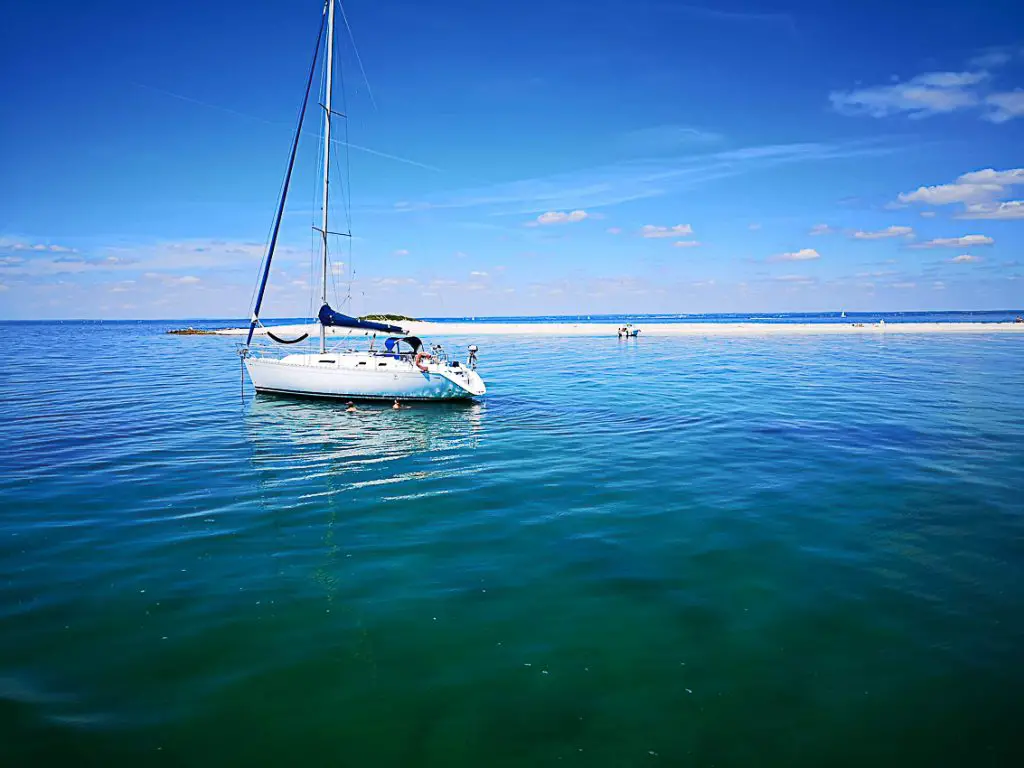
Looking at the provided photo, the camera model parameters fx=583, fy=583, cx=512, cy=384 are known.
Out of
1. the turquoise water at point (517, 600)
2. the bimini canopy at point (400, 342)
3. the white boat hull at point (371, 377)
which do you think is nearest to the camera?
the turquoise water at point (517, 600)

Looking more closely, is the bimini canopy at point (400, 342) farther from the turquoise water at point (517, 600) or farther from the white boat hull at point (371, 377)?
the turquoise water at point (517, 600)

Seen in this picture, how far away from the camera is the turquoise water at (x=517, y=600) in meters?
5.70

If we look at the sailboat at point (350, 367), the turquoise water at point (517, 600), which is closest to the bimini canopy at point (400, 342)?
the sailboat at point (350, 367)

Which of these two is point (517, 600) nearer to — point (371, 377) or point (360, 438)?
point (360, 438)

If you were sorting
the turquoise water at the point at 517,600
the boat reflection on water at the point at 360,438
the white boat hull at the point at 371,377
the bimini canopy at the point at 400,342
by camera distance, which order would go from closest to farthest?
the turquoise water at the point at 517,600
the boat reflection on water at the point at 360,438
the white boat hull at the point at 371,377
the bimini canopy at the point at 400,342

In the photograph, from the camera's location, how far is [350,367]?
87.6 ft

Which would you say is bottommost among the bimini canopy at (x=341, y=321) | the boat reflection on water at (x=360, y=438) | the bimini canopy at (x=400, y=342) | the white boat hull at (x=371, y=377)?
the boat reflection on water at (x=360, y=438)

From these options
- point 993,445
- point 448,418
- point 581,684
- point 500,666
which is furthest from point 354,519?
point 993,445

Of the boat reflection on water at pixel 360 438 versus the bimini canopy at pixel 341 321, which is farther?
the bimini canopy at pixel 341 321

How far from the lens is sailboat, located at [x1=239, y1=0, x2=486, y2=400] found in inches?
1041

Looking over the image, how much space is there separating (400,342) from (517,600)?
2139 centimetres

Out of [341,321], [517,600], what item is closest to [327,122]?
[341,321]

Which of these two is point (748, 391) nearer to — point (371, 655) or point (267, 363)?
point (267, 363)

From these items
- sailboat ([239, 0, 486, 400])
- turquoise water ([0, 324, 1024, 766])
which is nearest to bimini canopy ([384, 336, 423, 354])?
sailboat ([239, 0, 486, 400])
